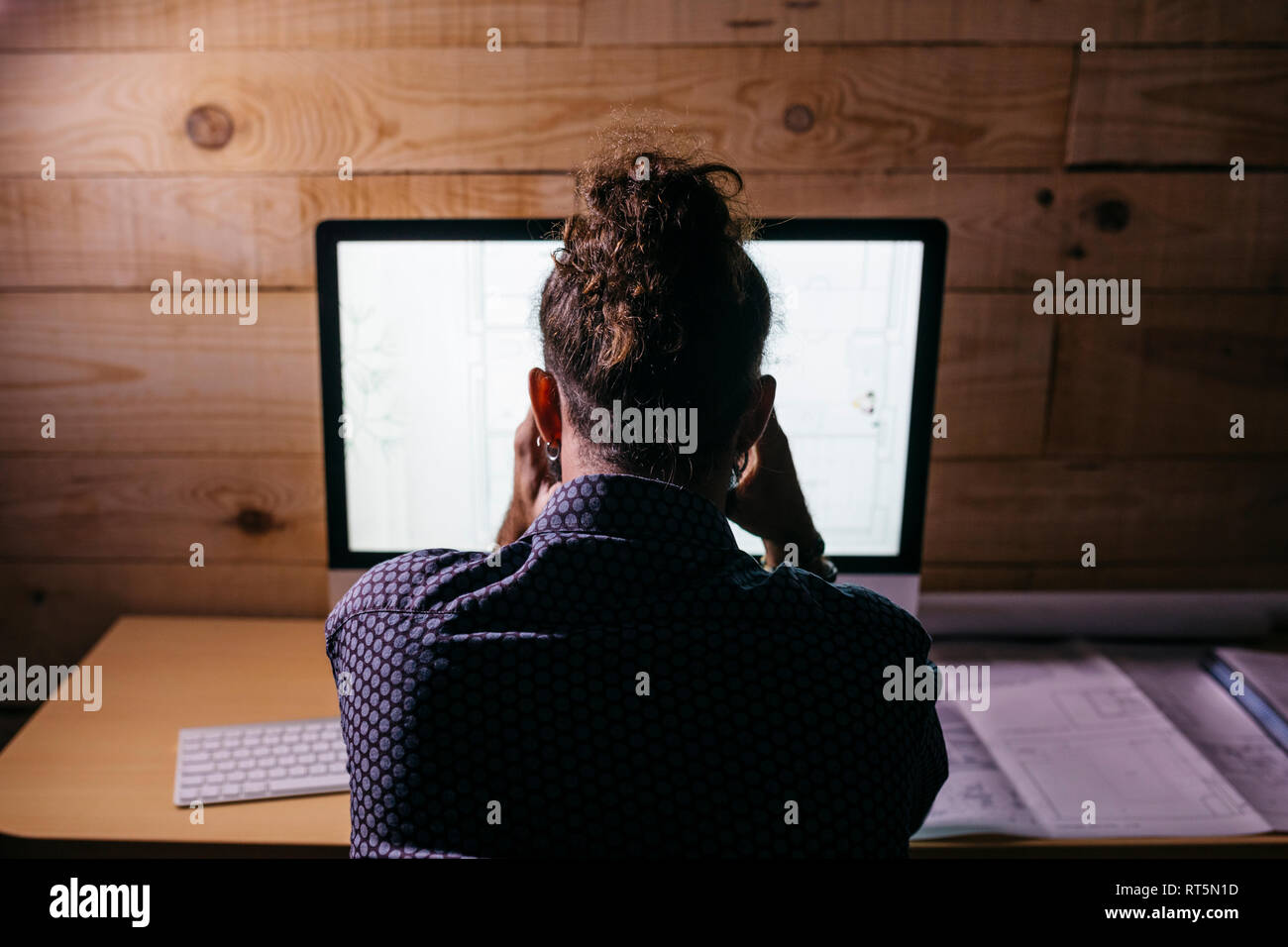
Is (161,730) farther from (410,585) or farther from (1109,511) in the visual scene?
(1109,511)

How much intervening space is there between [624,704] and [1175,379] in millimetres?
1107

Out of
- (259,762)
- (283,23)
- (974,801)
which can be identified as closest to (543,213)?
(283,23)

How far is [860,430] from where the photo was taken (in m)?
1.19

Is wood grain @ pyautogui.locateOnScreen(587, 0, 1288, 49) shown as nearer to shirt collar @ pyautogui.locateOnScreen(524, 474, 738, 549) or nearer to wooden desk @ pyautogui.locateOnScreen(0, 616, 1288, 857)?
shirt collar @ pyautogui.locateOnScreen(524, 474, 738, 549)

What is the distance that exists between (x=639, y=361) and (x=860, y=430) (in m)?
0.51

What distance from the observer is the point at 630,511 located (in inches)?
28.9

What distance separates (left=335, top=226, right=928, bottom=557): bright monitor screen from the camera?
3.75 feet

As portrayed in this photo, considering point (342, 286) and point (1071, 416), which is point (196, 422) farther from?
point (1071, 416)

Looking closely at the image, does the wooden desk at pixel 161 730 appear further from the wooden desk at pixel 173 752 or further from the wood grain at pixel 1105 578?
the wood grain at pixel 1105 578

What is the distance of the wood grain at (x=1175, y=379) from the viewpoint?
4.61ft

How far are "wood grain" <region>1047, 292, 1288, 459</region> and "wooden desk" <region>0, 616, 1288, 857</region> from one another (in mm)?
635

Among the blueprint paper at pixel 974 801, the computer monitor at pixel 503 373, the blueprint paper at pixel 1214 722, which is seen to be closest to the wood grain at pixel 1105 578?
the blueprint paper at pixel 1214 722

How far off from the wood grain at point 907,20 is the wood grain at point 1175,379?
14.1 inches

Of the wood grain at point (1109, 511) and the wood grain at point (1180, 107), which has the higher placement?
the wood grain at point (1180, 107)
